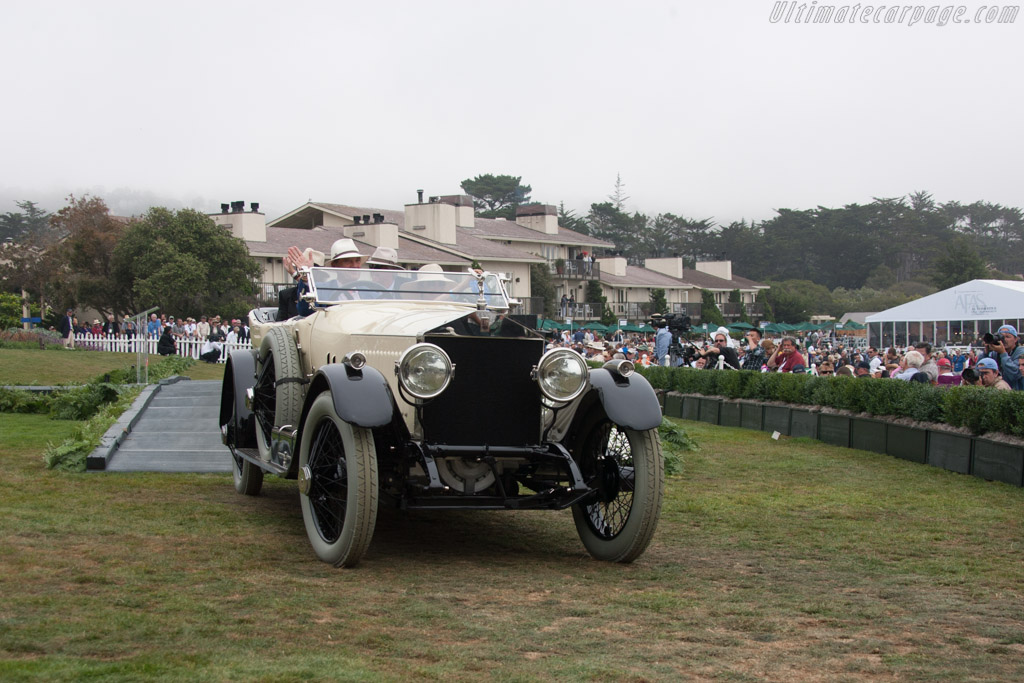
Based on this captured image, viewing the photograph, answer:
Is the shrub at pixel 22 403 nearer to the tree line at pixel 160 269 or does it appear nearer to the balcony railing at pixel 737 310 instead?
the tree line at pixel 160 269

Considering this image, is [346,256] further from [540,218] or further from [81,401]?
[540,218]

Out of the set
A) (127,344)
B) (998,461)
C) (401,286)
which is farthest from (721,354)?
(127,344)

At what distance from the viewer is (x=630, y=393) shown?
6.86 meters

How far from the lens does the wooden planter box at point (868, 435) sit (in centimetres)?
1282

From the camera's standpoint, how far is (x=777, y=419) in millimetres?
15555

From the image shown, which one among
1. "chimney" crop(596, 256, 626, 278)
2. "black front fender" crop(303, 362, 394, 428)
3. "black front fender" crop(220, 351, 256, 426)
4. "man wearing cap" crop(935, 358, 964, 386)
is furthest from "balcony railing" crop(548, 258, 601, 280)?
"black front fender" crop(303, 362, 394, 428)

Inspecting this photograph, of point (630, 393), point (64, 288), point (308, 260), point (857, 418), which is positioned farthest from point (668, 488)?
point (64, 288)

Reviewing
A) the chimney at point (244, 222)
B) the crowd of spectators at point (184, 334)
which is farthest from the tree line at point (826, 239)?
the crowd of spectators at point (184, 334)

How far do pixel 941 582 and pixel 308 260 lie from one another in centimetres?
530

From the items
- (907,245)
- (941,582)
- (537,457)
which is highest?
(907,245)

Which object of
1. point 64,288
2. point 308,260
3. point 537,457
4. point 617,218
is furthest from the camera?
point 617,218

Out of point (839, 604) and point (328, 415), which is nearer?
point (839, 604)

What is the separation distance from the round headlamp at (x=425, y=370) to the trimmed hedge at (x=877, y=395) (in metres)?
6.53

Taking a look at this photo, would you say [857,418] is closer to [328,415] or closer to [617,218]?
[328,415]
